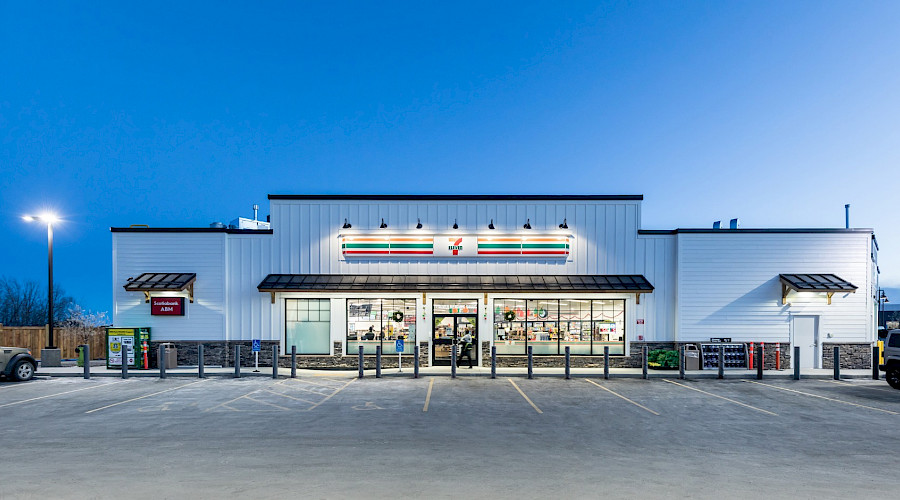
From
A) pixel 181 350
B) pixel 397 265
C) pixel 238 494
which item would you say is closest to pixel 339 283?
pixel 397 265

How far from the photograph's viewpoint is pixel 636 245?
64.3 feet

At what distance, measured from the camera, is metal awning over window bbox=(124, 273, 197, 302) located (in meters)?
18.4

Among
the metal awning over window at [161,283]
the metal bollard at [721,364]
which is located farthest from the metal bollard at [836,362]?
the metal awning over window at [161,283]

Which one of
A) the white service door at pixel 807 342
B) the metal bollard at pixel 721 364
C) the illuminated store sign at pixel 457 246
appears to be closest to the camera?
the metal bollard at pixel 721 364

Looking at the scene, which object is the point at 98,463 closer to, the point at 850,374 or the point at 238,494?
the point at 238,494

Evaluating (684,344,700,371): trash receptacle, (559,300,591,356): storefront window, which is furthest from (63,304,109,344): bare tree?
(684,344,700,371): trash receptacle

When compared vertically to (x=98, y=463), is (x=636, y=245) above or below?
above

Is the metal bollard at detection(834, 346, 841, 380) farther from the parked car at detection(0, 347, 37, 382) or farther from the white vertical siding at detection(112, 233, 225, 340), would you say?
the parked car at detection(0, 347, 37, 382)

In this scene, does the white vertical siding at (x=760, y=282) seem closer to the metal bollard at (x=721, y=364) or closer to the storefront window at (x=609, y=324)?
the metal bollard at (x=721, y=364)

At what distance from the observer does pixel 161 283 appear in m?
18.7

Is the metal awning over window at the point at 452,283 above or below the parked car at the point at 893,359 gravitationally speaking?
above

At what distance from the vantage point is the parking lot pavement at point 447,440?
6688mm

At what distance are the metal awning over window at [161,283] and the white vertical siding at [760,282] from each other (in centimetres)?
1948

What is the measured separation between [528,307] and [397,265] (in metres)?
5.62
